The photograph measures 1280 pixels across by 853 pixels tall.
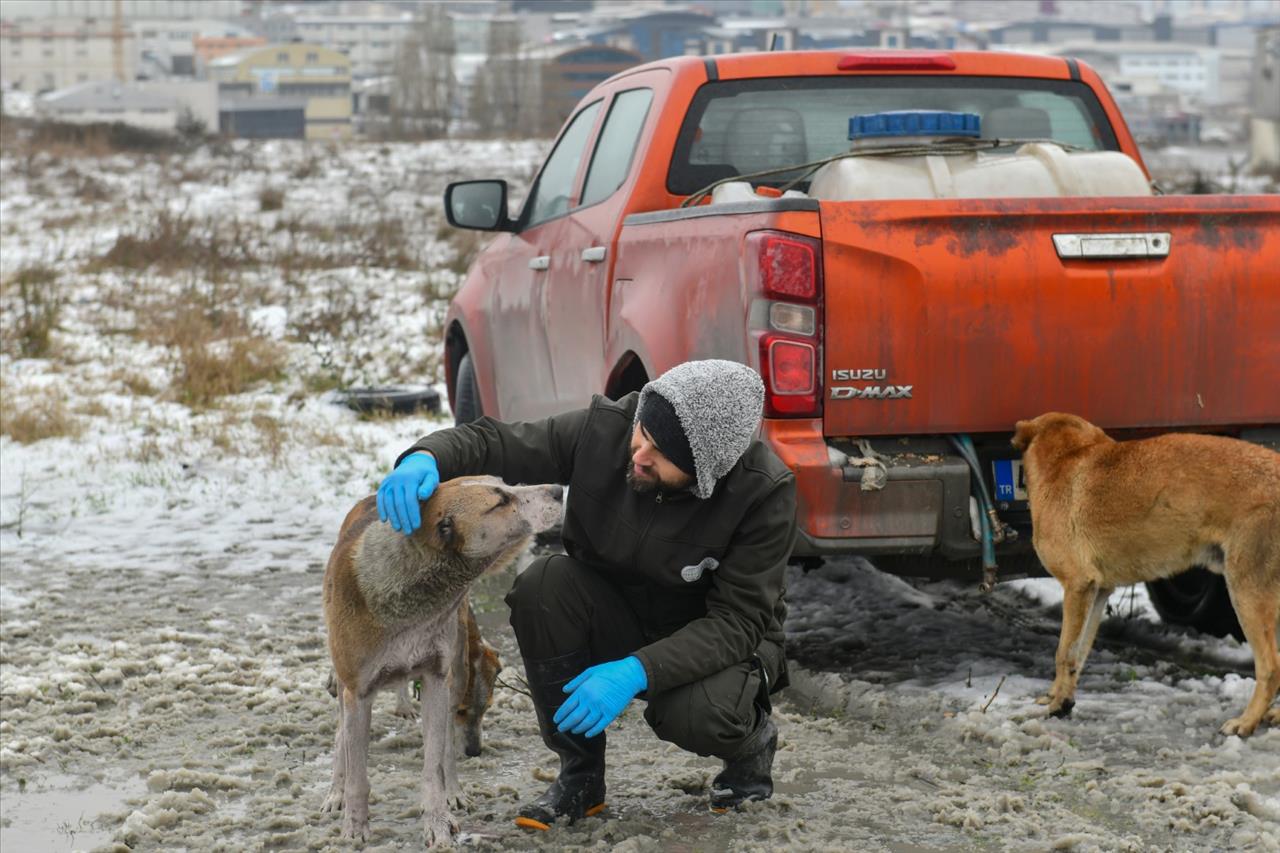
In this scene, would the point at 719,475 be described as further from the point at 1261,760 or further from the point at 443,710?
the point at 1261,760

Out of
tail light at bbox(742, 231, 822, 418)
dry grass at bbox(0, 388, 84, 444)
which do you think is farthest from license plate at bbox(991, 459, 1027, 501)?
dry grass at bbox(0, 388, 84, 444)

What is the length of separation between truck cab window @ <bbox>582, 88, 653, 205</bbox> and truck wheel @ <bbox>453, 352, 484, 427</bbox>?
1.57 m

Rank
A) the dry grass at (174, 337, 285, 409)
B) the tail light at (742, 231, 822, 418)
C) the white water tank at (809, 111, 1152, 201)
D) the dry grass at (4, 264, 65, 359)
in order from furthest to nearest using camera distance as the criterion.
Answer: the dry grass at (4, 264, 65, 359)
the dry grass at (174, 337, 285, 409)
the white water tank at (809, 111, 1152, 201)
the tail light at (742, 231, 822, 418)

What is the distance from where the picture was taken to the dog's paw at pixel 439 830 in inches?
148

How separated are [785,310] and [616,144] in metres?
2.02

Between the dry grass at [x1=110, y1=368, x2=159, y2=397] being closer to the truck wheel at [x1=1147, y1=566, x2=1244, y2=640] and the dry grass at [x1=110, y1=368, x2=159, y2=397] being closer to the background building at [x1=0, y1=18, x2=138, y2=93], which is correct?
the truck wheel at [x1=1147, y1=566, x2=1244, y2=640]

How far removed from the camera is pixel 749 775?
396 centimetres

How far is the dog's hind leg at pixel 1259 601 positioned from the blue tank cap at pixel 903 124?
186 centimetres

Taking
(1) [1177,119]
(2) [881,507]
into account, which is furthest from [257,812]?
(1) [1177,119]

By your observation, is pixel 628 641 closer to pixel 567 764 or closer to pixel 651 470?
pixel 567 764

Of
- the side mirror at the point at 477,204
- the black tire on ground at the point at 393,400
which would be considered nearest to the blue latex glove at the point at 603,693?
the side mirror at the point at 477,204

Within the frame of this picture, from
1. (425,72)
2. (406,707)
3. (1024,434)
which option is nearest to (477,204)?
(406,707)

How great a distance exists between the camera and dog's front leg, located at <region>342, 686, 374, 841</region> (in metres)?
3.77

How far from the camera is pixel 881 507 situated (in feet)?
14.6
